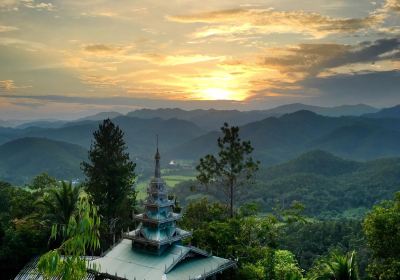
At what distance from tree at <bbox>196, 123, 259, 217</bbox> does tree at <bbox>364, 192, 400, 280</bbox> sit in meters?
17.9

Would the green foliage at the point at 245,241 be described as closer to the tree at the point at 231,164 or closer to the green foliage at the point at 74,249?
the tree at the point at 231,164

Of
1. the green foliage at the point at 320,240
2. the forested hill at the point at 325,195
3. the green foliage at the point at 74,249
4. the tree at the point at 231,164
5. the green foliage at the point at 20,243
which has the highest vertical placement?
the green foliage at the point at 74,249

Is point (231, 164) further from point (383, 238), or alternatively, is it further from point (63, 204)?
point (383, 238)

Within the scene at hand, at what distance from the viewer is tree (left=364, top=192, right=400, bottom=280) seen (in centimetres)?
3352

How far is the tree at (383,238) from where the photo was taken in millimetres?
33519

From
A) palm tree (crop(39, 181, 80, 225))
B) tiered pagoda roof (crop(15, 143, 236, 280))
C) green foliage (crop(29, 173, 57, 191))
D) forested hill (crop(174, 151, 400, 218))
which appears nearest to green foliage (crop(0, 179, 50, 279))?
palm tree (crop(39, 181, 80, 225))

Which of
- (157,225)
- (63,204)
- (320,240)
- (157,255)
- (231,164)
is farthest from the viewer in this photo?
(320,240)

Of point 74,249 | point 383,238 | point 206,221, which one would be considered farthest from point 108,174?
point 74,249

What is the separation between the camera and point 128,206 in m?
52.6

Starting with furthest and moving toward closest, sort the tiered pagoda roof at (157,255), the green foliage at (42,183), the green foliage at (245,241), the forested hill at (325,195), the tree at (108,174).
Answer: the forested hill at (325,195), the green foliage at (42,183), the tree at (108,174), the green foliage at (245,241), the tiered pagoda roof at (157,255)

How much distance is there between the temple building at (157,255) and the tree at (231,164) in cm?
1793

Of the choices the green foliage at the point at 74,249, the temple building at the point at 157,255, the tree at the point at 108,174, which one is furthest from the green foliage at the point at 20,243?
the green foliage at the point at 74,249

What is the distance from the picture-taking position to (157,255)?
31312 millimetres

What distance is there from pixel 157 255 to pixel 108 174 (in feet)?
68.9
